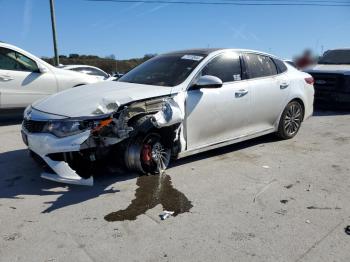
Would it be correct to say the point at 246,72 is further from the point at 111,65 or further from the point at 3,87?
the point at 111,65

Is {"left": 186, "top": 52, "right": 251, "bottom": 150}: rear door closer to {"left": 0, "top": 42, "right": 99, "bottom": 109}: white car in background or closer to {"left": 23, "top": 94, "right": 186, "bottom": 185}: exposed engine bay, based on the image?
{"left": 23, "top": 94, "right": 186, "bottom": 185}: exposed engine bay

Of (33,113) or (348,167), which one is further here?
(348,167)

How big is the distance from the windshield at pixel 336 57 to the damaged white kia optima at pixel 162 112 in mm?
5998

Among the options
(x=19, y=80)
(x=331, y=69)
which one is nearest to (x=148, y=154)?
(x=19, y=80)

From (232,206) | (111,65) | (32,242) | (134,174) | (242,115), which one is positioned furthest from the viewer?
(111,65)

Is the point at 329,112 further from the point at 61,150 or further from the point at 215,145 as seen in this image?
the point at 61,150

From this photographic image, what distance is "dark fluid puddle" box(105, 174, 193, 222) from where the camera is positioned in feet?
12.1

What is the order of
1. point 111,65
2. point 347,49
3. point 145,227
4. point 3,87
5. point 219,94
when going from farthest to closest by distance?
point 111,65 → point 347,49 → point 3,87 → point 219,94 → point 145,227

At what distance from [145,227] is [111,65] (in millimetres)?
52133

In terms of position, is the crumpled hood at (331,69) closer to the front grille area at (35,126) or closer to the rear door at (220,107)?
the rear door at (220,107)

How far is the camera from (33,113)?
14.4 feet

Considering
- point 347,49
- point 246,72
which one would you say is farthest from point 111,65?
point 246,72

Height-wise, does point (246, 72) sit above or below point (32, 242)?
above

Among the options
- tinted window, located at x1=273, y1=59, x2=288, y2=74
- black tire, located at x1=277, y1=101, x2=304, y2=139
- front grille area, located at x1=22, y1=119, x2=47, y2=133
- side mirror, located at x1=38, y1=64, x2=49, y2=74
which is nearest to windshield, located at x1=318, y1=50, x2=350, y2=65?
black tire, located at x1=277, y1=101, x2=304, y2=139
